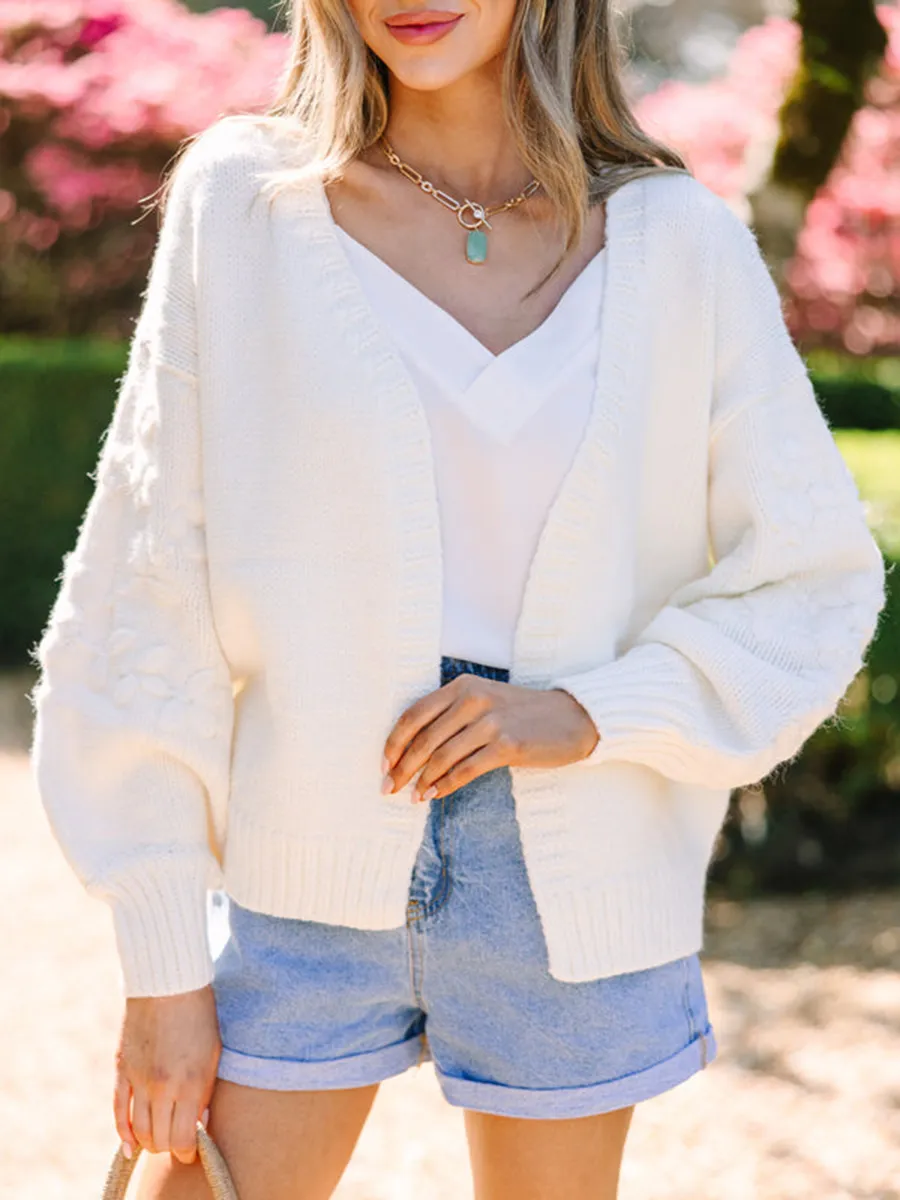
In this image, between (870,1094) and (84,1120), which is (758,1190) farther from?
(84,1120)

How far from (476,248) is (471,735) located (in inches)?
24.6

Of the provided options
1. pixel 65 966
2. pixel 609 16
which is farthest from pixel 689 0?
pixel 609 16

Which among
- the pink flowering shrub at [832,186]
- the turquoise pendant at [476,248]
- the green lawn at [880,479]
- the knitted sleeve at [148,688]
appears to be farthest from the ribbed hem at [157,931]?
the pink flowering shrub at [832,186]

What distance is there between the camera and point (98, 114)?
9.99m

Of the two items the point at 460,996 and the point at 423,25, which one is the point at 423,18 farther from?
the point at 460,996

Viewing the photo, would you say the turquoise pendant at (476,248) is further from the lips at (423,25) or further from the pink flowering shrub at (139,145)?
the pink flowering shrub at (139,145)

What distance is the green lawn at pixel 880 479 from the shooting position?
4781mm

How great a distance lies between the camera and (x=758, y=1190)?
359 centimetres

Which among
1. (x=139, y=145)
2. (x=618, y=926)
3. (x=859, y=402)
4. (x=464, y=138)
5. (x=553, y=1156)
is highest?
(x=464, y=138)

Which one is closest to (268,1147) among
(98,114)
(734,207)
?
(734,207)

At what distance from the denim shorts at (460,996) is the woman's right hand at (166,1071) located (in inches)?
1.6

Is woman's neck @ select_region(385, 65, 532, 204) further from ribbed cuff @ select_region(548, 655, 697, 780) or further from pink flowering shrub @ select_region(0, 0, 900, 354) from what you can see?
pink flowering shrub @ select_region(0, 0, 900, 354)

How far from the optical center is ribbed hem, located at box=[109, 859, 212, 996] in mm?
1902

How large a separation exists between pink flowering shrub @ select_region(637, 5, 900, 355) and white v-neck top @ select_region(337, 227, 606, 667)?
5.66 meters
